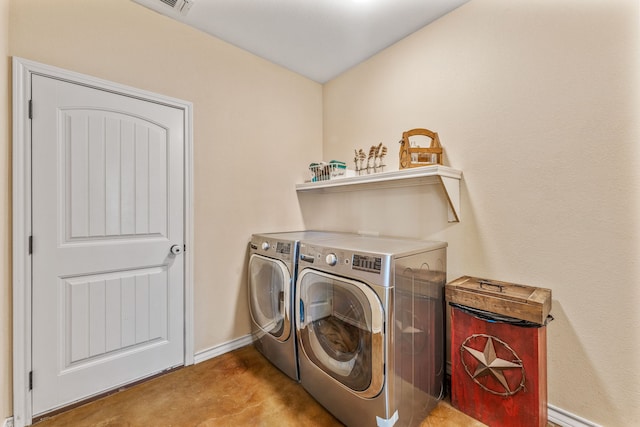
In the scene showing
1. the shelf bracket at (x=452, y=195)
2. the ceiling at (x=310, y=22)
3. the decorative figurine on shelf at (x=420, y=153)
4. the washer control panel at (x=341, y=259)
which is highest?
the ceiling at (x=310, y=22)

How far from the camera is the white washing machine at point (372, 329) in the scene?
1.25 metres

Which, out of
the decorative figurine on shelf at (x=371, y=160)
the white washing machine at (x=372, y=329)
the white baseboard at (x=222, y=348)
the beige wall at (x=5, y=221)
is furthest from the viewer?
the decorative figurine on shelf at (x=371, y=160)

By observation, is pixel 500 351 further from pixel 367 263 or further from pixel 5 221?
pixel 5 221

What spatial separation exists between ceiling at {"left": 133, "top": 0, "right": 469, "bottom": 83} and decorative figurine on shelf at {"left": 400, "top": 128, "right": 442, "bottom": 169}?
814mm

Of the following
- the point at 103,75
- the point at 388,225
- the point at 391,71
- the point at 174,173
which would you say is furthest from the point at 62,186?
the point at 391,71

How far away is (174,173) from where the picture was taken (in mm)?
1943

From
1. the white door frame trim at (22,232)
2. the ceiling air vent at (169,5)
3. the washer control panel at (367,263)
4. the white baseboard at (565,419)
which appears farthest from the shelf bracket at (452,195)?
the white door frame trim at (22,232)

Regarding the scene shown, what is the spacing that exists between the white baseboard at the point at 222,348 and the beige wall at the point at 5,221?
0.95m

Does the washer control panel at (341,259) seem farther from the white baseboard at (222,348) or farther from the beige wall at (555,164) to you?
the white baseboard at (222,348)

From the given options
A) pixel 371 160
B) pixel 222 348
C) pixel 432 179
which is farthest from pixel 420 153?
pixel 222 348

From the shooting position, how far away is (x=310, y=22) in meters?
1.95

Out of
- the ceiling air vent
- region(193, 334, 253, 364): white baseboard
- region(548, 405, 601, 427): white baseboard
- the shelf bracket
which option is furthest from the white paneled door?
region(548, 405, 601, 427): white baseboard

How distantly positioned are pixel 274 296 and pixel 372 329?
902mm

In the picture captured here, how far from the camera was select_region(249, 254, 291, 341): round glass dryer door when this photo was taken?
1.82m
